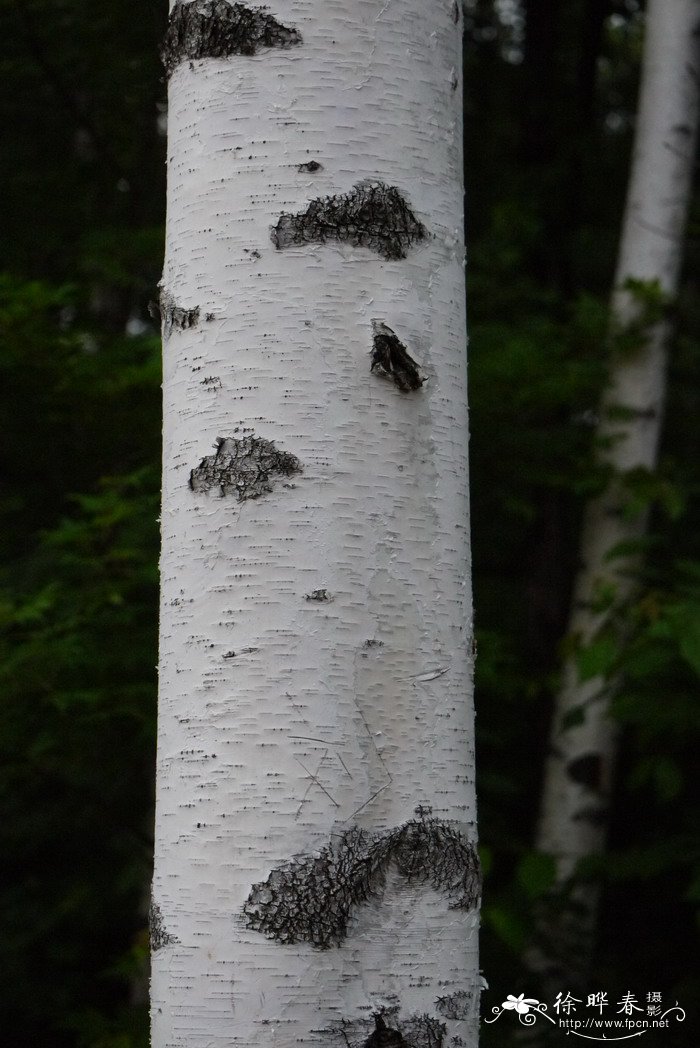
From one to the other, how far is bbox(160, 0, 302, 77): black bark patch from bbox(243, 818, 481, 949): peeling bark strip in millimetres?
946

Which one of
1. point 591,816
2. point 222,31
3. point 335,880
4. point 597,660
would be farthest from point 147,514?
point 591,816

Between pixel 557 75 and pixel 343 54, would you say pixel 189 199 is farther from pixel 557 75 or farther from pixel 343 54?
pixel 557 75

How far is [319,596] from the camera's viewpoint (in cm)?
110

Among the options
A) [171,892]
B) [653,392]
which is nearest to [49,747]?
[171,892]

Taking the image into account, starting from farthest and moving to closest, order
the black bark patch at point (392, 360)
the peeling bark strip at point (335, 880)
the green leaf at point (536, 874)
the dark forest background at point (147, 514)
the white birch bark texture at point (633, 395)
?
the white birch bark texture at point (633, 395), the green leaf at point (536, 874), the dark forest background at point (147, 514), the black bark patch at point (392, 360), the peeling bark strip at point (335, 880)

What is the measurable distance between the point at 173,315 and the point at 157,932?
75 centimetres

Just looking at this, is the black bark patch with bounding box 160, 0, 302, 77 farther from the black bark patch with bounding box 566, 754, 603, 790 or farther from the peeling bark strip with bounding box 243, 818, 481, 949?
the black bark patch with bounding box 566, 754, 603, 790

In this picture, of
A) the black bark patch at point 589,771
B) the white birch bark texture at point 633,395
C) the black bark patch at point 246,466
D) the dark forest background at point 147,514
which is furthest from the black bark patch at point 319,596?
the black bark patch at point 589,771

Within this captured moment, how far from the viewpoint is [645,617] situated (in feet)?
12.8

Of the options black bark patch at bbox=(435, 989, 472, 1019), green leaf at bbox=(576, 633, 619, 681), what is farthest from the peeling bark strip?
green leaf at bbox=(576, 633, 619, 681)

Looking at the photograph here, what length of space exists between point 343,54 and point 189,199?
26 cm

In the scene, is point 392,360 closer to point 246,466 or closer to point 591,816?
point 246,466

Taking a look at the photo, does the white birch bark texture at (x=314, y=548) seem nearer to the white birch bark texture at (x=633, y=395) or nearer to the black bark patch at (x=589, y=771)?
the white birch bark texture at (x=633, y=395)

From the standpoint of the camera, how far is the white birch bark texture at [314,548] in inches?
42.1
